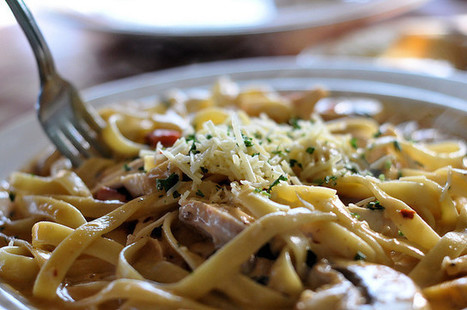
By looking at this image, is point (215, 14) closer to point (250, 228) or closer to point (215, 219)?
point (215, 219)

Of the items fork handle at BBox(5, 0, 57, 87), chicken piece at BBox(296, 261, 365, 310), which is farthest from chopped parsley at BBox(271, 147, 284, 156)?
fork handle at BBox(5, 0, 57, 87)

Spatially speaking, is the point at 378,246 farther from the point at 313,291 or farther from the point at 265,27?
the point at 265,27

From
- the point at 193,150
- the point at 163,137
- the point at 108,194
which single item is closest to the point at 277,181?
the point at 193,150

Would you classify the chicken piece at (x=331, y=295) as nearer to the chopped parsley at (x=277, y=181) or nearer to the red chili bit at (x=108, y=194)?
the chopped parsley at (x=277, y=181)

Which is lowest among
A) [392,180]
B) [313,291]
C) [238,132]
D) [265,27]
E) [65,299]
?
[65,299]

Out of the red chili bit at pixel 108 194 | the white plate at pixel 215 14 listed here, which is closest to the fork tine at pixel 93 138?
the red chili bit at pixel 108 194

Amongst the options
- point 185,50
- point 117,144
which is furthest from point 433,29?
point 117,144

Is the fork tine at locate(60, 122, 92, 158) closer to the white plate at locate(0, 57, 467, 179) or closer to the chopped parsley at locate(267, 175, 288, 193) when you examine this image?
the white plate at locate(0, 57, 467, 179)

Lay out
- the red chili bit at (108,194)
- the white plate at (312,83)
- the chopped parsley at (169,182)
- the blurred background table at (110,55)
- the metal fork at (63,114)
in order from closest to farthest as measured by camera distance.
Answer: the chopped parsley at (169,182)
the red chili bit at (108,194)
the metal fork at (63,114)
the white plate at (312,83)
the blurred background table at (110,55)
